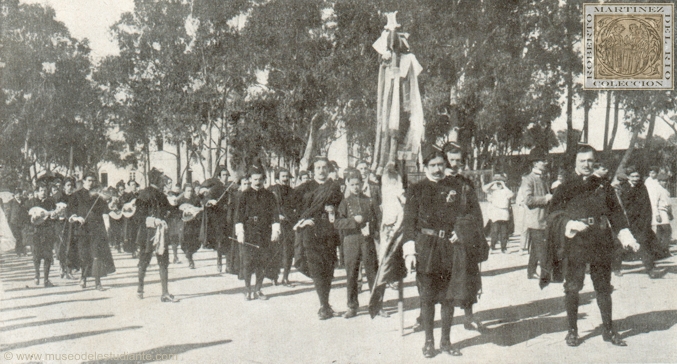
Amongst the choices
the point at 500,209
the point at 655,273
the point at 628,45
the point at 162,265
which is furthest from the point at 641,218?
the point at 162,265

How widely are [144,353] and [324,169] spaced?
3.21 metres

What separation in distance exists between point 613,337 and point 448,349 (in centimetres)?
154

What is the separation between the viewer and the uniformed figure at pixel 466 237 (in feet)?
20.3

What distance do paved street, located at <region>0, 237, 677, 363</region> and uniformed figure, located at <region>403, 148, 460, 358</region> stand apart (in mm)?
335

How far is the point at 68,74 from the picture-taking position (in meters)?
34.3

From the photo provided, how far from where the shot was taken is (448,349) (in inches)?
229

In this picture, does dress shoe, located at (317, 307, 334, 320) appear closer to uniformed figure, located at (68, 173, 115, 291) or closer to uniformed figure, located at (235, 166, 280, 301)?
uniformed figure, located at (235, 166, 280, 301)

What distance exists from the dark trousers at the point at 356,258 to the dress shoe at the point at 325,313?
0.80 ft

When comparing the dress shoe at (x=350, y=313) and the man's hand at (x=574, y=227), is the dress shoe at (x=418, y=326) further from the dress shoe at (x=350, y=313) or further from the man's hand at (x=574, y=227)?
the man's hand at (x=574, y=227)

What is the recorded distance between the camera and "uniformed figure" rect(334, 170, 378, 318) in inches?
310

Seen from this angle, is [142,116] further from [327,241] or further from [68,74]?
[327,241]

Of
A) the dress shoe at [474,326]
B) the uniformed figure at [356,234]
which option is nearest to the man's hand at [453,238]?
the dress shoe at [474,326]

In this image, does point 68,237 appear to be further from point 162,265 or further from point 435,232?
point 435,232

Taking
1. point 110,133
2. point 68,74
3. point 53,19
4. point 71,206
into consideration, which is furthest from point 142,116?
point 71,206
